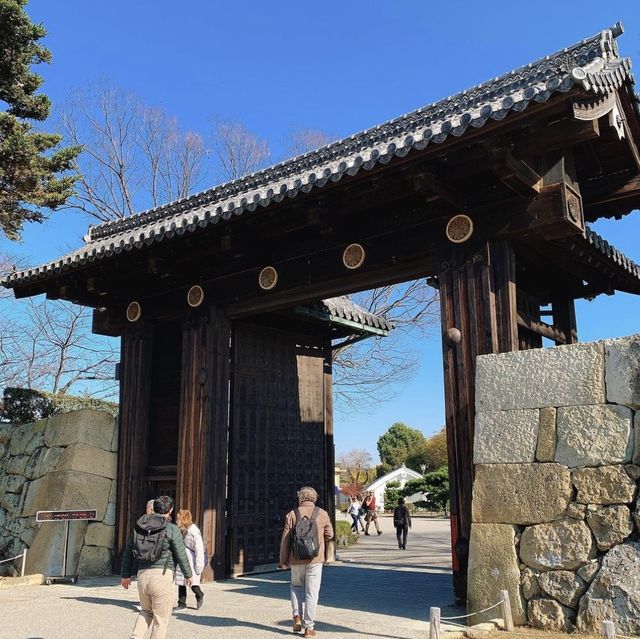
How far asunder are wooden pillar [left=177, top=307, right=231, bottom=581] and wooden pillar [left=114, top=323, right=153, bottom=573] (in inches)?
48.3

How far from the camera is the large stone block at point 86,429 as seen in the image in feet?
39.2

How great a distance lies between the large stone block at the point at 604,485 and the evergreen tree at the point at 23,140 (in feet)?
30.6

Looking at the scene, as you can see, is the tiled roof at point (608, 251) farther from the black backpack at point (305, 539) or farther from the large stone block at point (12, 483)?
the large stone block at point (12, 483)

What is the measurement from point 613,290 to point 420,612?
20.0ft

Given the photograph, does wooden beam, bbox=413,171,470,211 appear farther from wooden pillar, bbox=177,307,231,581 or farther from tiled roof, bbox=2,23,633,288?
wooden pillar, bbox=177,307,231,581

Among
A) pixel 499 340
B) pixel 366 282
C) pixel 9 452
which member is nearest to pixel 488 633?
pixel 499 340

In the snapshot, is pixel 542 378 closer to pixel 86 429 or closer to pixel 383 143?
pixel 383 143

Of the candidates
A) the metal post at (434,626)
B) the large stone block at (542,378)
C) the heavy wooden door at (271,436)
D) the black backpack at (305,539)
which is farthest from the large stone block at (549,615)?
the heavy wooden door at (271,436)

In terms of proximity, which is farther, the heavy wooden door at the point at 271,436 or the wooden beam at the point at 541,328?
the heavy wooden door at the point at 271,436

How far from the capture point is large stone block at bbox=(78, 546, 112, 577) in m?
11.0

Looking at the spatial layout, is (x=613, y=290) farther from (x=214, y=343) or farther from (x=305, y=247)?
(x=214, y=343)

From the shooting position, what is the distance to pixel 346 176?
7504mm

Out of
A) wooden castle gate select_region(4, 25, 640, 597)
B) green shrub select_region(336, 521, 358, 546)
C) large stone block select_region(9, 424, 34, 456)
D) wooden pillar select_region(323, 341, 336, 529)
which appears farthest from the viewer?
green shrub select_region(336, 521, 358, 546)

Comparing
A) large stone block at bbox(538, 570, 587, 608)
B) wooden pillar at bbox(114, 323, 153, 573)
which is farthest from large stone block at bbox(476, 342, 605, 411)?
wooden pillar at bbox(114, 323, 153, 573)
